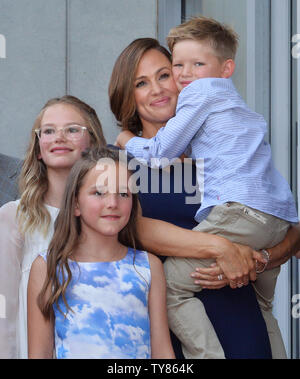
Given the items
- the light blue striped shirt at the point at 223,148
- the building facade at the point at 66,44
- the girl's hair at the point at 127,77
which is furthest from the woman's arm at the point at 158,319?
the building facade at the point at 66,44

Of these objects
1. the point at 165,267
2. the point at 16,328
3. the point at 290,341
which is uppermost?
the point at 165,267

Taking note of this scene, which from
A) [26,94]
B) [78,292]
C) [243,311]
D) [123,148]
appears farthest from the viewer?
[26,94]

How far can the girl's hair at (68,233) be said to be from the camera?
1.85 metres

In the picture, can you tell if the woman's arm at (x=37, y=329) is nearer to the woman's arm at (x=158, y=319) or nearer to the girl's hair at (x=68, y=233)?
the girl's hair at (x=68, y=233)

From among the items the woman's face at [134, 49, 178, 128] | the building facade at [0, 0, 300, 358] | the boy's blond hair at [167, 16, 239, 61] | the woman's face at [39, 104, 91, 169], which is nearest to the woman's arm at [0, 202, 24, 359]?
the woman's face at [39, 104, 91, 169]

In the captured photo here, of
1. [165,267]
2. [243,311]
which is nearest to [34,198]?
[165,267]

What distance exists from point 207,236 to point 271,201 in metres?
0.24

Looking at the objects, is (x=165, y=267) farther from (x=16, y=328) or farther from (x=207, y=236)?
(x=16, y=328)

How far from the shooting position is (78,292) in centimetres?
186

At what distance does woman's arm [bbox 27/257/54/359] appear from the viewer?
1842 mm

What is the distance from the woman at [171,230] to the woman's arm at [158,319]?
0.32 feet

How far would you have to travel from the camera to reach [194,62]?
2209 mm

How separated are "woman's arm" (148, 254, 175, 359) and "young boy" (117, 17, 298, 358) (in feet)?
0.13

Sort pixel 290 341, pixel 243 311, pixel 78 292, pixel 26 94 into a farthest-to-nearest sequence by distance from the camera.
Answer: pixel 26 94 < pixel 290 341 < pixel 243 311 < pixel 78 292
